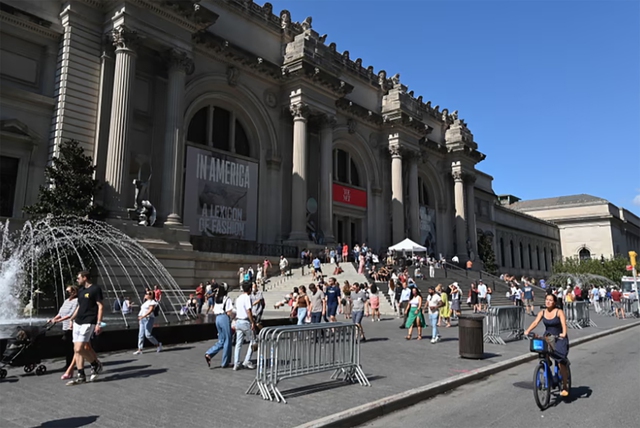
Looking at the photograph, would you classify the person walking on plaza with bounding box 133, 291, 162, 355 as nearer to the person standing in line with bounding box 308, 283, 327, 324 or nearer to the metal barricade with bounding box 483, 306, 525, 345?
the person standing in line with bounding box 308, 283, 327, 324

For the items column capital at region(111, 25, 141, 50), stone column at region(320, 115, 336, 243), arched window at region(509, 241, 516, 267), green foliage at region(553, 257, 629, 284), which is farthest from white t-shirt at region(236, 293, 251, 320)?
green foliage at region(553, 257, 629, 284)

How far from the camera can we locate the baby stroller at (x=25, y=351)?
834 centimetres

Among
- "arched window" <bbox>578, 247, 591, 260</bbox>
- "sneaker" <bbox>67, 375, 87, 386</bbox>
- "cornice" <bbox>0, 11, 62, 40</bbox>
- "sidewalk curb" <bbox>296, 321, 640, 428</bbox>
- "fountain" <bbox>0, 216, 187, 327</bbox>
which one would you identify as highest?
"cornice" <bbox>0, 11, 62, 40</bbox>

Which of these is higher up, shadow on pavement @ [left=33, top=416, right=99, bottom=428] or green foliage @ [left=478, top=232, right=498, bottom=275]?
green foliage @ [left=478, top=232, right=498, bottom=275]

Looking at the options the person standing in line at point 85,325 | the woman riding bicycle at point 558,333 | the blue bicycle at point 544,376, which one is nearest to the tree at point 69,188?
the person standing in line at point 85,325

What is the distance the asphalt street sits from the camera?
21.1 ft

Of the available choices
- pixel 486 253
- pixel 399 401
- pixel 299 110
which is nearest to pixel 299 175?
pixel 299 110

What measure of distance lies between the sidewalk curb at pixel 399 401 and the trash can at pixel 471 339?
2.06 feet

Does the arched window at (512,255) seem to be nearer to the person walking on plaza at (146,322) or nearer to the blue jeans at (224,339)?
the person walking on plaza at (146,322)

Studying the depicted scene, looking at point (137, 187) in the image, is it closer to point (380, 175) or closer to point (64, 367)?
point (64, 367)

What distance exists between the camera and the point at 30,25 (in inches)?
869

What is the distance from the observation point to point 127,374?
8.88 m

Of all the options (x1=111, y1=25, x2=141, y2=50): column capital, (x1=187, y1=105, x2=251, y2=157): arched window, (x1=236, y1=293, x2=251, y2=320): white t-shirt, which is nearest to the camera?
(x1=236, y1=293, x2=251, y2=320): white t-shirt

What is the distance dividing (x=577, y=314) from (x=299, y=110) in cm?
2121
